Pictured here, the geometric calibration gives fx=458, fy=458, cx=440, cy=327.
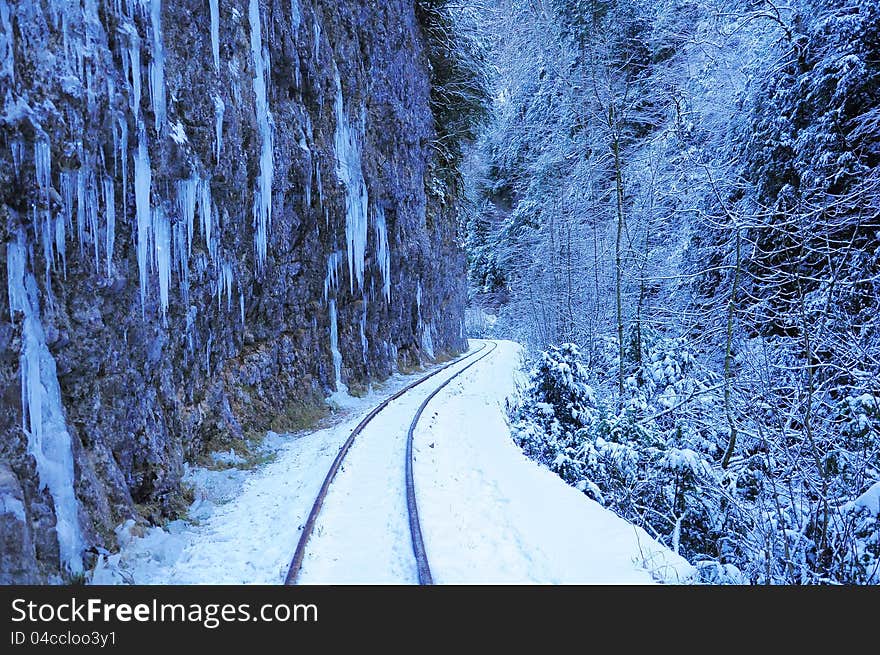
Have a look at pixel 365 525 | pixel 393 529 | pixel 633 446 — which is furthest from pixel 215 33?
pixel 633 446

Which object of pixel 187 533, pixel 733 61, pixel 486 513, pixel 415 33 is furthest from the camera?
pixel 415 33

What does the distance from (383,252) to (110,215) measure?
13.2m

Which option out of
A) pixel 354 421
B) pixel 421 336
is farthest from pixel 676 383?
pixel 421 336

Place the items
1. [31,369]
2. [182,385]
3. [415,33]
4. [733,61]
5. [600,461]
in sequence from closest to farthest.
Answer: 1. [31,369]
2. [182,385]
3. [600,461]
4. [733,61]
5. [415,33]

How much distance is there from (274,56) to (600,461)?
39.4 feet

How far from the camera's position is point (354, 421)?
38.8ft

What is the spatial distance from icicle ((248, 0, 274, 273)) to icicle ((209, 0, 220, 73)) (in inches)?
53.4

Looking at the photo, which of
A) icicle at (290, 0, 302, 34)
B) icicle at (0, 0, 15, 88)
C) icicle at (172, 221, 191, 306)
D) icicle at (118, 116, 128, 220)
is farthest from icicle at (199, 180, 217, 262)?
icicle at (290, 0, 302, 34)

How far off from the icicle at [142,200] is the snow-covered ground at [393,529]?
131 inches

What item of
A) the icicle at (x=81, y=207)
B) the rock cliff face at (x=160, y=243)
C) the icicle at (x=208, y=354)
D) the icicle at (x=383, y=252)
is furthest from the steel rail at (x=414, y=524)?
the icicle at (x=383, y=252)

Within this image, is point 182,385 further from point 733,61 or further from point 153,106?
point 733,61

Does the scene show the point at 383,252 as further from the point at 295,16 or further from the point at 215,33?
the point at 215,33

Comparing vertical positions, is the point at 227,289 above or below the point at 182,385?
above

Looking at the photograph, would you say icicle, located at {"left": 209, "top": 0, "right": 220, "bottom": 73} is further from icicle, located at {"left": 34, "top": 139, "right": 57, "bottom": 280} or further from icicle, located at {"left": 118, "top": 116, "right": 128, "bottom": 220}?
icicle, located at {"left": 34, "top": 139, "right": 57, "bottom": 280}
